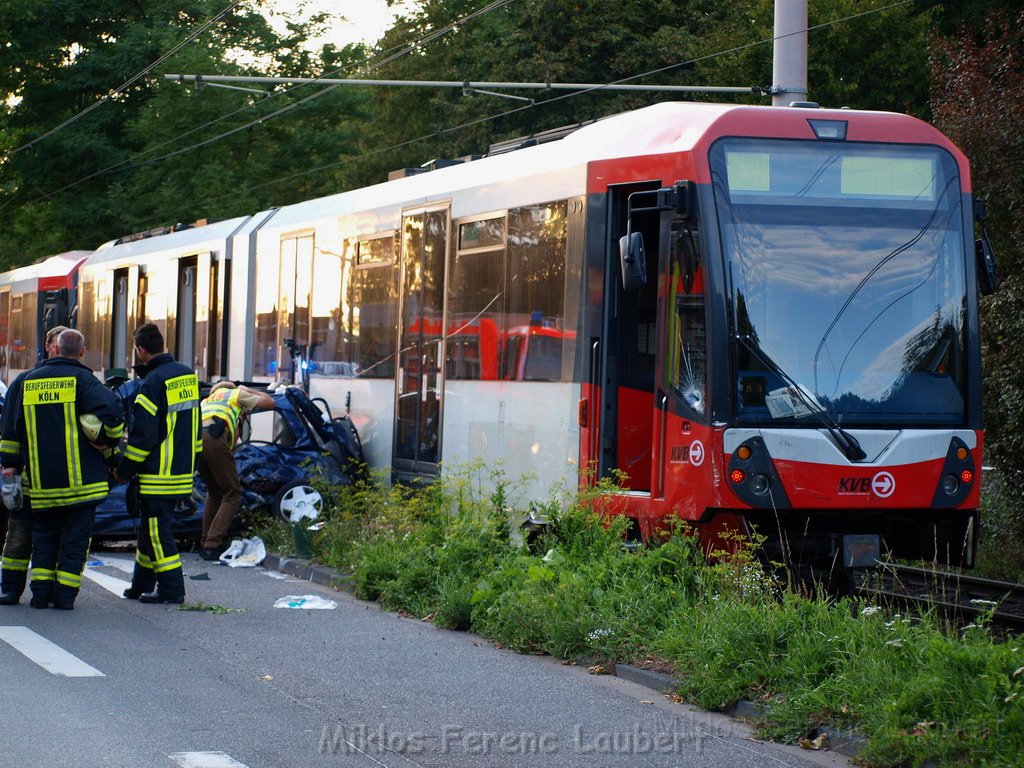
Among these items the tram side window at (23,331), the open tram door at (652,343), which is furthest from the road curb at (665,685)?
the tram side window at (23,331)

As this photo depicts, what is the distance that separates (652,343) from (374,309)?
5.11 meters

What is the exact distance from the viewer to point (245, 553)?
14.1 meters

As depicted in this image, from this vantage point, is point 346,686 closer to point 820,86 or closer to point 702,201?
point 702,201

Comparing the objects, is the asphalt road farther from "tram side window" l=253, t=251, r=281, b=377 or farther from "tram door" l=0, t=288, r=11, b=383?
"tram door" l=0, t=288, r=11, b=383

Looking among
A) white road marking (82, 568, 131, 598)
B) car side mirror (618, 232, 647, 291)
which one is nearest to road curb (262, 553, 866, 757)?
white road marking (82, 568, 131, 598)

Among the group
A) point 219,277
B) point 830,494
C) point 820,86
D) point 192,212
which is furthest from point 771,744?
point 192,212

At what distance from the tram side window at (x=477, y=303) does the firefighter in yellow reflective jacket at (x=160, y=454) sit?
2787mm

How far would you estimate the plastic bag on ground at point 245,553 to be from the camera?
13.9m

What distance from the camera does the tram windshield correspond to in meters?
10.1

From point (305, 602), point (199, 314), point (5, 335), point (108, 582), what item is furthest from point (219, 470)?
point (5, 335)

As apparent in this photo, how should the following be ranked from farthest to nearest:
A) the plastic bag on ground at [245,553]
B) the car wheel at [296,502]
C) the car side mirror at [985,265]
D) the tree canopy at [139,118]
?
the tree canopy at [139,118] < the car wheel at [296,502] < the plastic bag on ground at [245,553] < the car side mirror at [985,265]

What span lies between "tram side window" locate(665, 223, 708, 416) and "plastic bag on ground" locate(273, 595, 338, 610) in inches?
120

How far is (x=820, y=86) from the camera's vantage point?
33438mm

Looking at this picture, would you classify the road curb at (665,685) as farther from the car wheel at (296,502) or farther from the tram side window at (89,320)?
the tram side window at (89,320)
